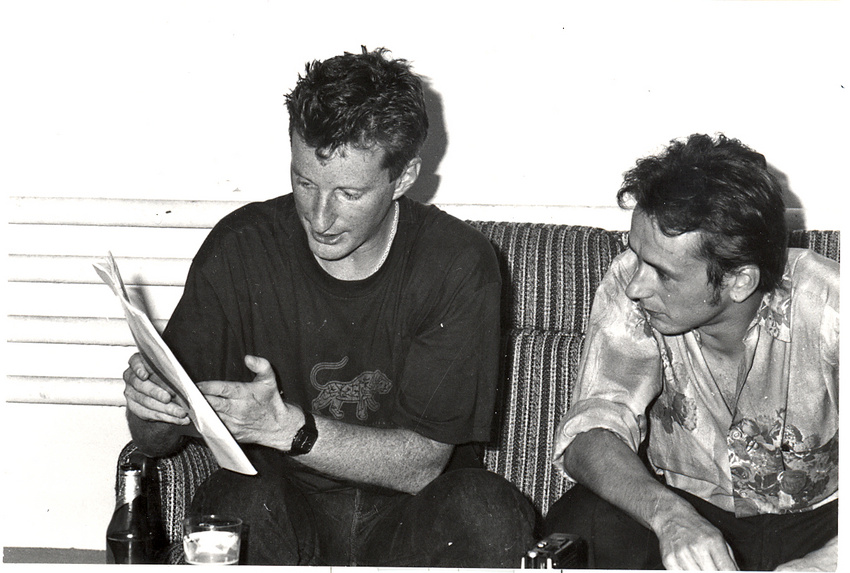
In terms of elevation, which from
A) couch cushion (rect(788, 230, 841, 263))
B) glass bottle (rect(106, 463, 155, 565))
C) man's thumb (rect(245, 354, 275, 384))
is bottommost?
glass bottle (rect(106, 463, 155, 565))

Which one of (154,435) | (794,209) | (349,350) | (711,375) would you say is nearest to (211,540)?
(154,435)

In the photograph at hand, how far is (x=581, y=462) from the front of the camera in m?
1.19

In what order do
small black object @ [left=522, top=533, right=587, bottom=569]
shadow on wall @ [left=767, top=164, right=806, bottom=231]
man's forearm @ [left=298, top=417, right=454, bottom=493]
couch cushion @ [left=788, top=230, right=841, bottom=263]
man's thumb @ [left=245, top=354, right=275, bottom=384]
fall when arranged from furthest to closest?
shadow on wall @ [left=767, top=164, right=806, bottom=231] < couch cushion @ [left=788, top=230, right=841, bottom=263] < man's forearm @ [left=298, top=417, right=454, bottom=493] < man's thumb @ [left=245, top=354, right=275, bottom=384] < small black object @ [left=522, top=533, right=587, bottom=569]

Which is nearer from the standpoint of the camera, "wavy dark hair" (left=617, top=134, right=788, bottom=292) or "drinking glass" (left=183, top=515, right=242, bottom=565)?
"drinking glass" (left=183, top=515, right=242, bottom=565)

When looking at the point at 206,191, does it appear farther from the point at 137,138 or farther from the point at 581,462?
the point at 581,462

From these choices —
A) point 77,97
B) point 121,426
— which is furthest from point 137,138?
point 121,426

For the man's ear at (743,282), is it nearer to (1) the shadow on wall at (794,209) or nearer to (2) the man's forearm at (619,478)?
(2) the man's forearm at (619,478)

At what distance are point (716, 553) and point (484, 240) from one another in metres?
0.55

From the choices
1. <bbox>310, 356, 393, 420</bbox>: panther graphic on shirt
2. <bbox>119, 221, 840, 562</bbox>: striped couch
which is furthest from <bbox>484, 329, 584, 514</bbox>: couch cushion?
<bbox>310, 356, 393, 420</bbox>: panther graphic on shirt

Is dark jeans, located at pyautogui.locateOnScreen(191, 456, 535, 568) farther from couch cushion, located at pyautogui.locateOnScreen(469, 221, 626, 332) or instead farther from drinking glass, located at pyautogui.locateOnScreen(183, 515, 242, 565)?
couch cushion, located at pyautogui.locateOnScreen(469, 221, 626, 332)

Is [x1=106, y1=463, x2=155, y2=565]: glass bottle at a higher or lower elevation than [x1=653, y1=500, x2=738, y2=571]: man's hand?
lower

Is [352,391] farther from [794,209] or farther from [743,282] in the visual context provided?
[794,209]

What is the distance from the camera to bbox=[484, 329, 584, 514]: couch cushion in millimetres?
1479

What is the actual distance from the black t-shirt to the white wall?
0.39 meters
